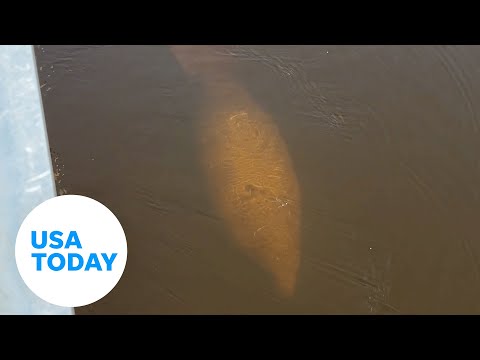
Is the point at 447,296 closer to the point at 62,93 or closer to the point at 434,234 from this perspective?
the point at 434,234

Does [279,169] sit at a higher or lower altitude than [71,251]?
higher

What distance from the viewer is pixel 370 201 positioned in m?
1.70

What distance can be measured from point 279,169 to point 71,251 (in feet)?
2.55

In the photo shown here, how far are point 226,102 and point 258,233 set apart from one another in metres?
0.49

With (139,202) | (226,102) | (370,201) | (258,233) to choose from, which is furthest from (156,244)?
(370,201)

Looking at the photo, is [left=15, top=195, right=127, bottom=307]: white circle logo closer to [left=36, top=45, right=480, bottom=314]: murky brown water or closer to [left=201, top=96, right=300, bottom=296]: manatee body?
[left=36, top=45, right=480, bottom=314]: murky brown water

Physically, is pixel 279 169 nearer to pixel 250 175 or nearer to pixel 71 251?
pixel 250 175

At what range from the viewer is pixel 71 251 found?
64.4 inches

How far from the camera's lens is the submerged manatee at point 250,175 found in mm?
1700

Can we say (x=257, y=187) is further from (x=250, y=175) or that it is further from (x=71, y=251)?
(x=71, y=251)

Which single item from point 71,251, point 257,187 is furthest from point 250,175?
point 71,251

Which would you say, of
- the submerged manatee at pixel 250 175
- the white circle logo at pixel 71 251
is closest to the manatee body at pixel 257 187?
the submerged manatee at pixel 250 175

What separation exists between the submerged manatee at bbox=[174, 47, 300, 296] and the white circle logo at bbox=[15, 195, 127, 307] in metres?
0.41

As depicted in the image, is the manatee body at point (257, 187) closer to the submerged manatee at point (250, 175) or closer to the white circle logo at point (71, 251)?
the submerged manatee at point (250, 175)
